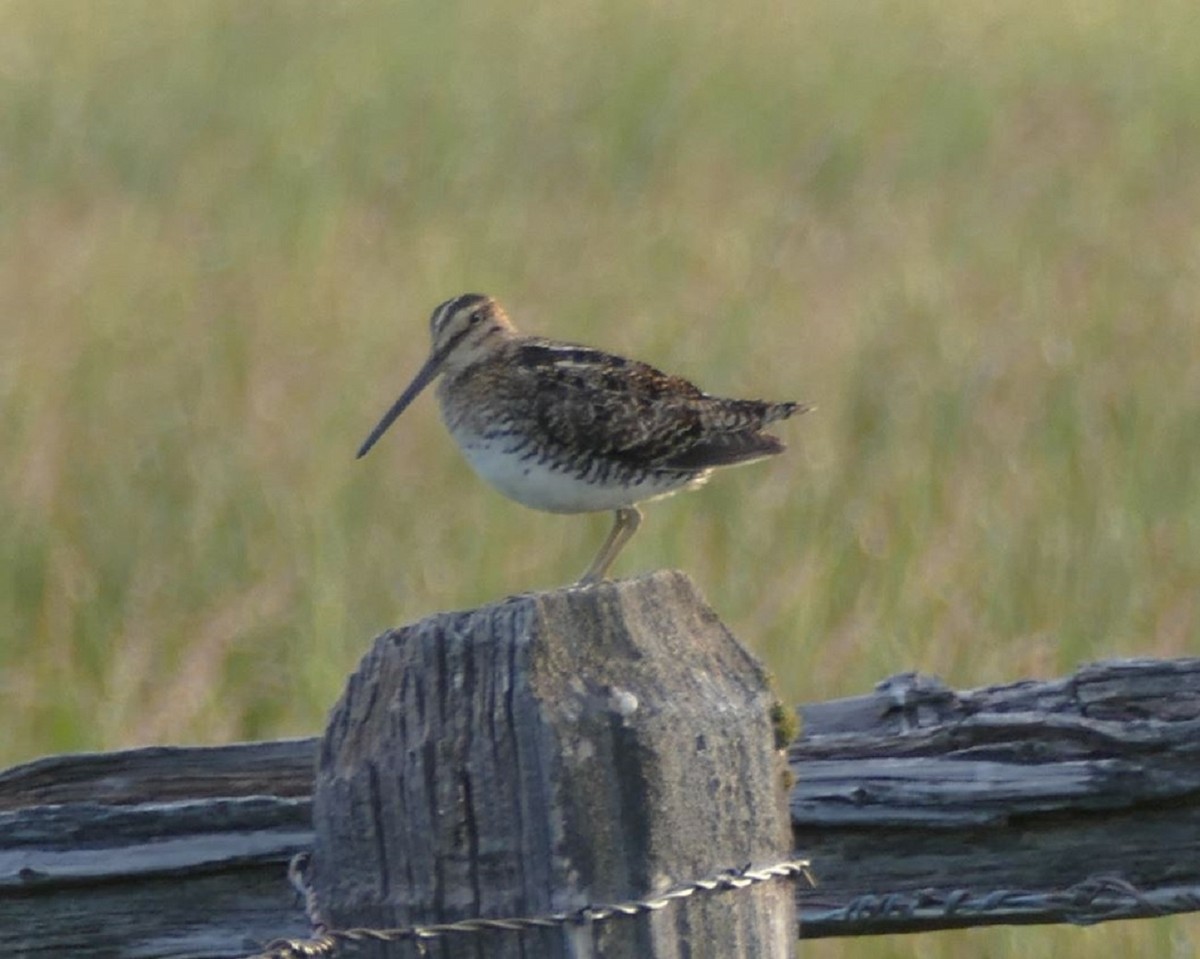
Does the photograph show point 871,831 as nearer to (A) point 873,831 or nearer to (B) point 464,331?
(A) point 873,831

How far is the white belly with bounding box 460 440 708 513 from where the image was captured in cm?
418

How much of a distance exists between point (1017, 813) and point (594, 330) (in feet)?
15.0

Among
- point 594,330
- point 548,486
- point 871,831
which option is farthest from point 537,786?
point 594,330

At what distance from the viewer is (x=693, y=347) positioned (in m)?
6.75

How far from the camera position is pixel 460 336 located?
187 inches

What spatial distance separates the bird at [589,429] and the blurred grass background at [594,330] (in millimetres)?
350

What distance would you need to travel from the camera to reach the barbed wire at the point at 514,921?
1.81 m

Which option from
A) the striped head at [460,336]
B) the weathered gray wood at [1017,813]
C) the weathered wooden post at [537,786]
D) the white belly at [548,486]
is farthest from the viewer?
the striped head at [460,336]

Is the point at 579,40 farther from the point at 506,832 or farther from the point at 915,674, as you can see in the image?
the point at 506,832

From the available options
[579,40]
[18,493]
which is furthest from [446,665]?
[579,40]

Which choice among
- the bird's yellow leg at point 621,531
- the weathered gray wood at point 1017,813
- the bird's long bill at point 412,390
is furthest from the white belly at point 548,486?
the weathered gray wood at point 1017,813

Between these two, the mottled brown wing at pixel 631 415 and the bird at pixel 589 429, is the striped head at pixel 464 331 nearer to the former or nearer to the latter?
the bird at pixel 589 429

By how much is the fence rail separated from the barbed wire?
0.63 m

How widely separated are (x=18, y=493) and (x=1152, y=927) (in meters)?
3.10
